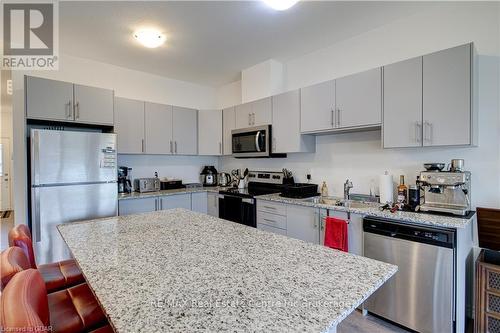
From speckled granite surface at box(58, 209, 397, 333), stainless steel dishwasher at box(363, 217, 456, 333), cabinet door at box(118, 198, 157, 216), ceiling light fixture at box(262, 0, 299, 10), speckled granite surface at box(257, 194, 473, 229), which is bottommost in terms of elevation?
stainless steel dishwasher at box(363, 217, 456, 333)

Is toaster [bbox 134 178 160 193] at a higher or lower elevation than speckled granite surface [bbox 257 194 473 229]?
higher

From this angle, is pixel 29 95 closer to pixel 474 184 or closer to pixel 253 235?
pixel 253 235

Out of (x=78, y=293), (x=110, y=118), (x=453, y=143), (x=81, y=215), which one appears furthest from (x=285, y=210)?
(x=110, y=118)

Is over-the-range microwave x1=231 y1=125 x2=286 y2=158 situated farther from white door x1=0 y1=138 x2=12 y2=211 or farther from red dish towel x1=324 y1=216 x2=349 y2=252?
white door x1=0 y1=138 x2=12 y2=211

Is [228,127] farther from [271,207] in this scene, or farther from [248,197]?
[271,207]

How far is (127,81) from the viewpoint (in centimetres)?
372

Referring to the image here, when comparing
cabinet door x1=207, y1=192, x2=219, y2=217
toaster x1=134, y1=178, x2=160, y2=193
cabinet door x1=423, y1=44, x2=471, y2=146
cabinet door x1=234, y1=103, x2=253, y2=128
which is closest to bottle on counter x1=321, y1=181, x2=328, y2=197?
cabinet door x1=423, y1=44, x2=471, y2=146

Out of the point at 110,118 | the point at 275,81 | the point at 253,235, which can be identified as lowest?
the point at 253,235

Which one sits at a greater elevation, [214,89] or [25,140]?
[214,89]

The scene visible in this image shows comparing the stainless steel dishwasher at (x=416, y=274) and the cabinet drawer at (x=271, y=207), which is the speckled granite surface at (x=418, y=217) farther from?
the cabinet drawer at (x=271, y=207)

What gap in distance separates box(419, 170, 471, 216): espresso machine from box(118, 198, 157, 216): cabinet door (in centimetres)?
302

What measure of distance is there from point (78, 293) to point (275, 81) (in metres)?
3.10

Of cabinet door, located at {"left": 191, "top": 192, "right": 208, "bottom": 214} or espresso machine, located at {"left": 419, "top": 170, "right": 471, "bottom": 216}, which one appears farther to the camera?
cabinet door, located at {"left": 191, "top": 192, "right": 208, "bottom": 214}

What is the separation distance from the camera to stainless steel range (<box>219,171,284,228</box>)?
3.22m
